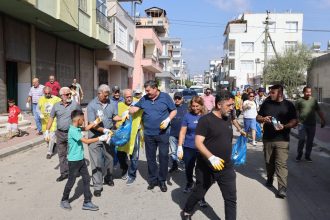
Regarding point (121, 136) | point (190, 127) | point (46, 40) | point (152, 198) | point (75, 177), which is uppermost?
point (46, 40)

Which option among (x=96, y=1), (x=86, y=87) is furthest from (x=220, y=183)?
(x=86, y=87)

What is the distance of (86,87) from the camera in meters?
24.9

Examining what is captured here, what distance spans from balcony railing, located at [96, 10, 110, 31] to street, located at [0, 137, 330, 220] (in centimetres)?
1507

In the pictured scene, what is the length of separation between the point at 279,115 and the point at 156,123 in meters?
2.01

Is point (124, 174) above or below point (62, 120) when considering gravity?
below

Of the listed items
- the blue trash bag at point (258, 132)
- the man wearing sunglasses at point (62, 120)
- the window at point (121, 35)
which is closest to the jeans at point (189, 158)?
the man wearing sunglasses at point (62, 120)

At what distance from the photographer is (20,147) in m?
9.59

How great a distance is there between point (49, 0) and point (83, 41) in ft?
25.5

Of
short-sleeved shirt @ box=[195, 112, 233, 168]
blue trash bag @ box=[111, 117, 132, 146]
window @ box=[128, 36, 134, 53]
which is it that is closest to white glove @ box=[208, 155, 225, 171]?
short-sleeved shirt @ box=[195, 112, 233, 168]

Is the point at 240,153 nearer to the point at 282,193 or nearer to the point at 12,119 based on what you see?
the point at 282,193

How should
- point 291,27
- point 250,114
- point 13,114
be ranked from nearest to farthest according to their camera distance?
point 13,114, point 250,114, point 291,27

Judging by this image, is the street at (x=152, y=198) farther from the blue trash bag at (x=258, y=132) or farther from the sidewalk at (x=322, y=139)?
the blue trash bag at (x=258, y=132)

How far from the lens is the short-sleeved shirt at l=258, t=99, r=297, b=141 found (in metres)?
6.10

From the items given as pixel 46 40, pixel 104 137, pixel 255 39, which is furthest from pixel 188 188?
pixel 255 39
